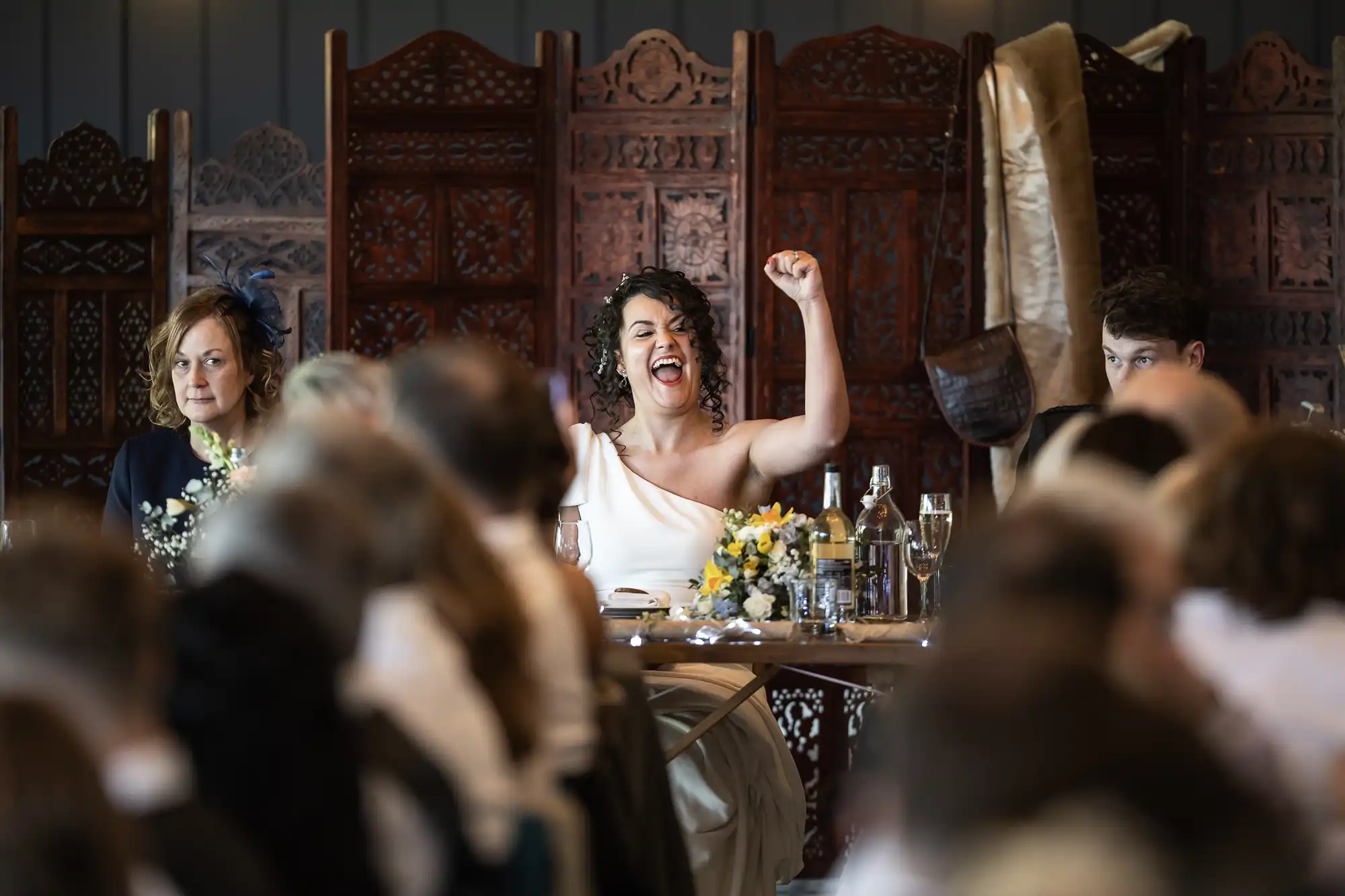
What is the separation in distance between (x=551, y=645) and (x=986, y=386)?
3004 millimetres

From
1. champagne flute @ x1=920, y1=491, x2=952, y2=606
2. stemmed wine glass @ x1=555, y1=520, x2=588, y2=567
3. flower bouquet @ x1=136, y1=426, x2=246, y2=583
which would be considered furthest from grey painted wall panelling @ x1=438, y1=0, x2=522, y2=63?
champagne flute @ x1=920, y1=491, x2=952, y2=606

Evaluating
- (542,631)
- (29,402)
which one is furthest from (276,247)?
(542,631)

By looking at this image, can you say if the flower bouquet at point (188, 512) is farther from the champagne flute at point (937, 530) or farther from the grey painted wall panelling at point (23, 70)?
the grey painted wall panelling at point (23, 70)

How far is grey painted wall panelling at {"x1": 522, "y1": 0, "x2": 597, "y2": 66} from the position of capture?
19.0 feet

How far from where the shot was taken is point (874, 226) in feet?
15.2

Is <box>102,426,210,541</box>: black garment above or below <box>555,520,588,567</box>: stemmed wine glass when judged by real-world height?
above

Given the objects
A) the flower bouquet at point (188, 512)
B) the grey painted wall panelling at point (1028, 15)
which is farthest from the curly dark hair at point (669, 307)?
the grey painted wall panelling at point (1028, 15)

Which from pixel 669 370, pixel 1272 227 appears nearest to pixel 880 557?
pixel 669 370

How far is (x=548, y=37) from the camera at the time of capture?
4.58m

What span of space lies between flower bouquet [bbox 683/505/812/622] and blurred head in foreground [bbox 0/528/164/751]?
181cm

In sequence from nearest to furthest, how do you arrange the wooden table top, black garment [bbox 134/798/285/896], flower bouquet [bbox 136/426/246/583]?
black garment [bbox 134/798/285/896]
the wooden table top
flower bouquet [bbox 136/426/246/583]

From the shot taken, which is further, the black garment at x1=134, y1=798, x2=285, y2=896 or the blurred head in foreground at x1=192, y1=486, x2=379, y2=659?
the blurred head in foreground at x1=192, y1=486, x2=379, y2=659

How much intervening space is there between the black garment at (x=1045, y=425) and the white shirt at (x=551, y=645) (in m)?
2.28

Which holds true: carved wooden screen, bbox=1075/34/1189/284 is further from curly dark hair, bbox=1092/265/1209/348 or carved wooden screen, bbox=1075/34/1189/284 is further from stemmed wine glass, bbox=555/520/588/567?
stemmed wine glass, bbox=555/520/588/567
